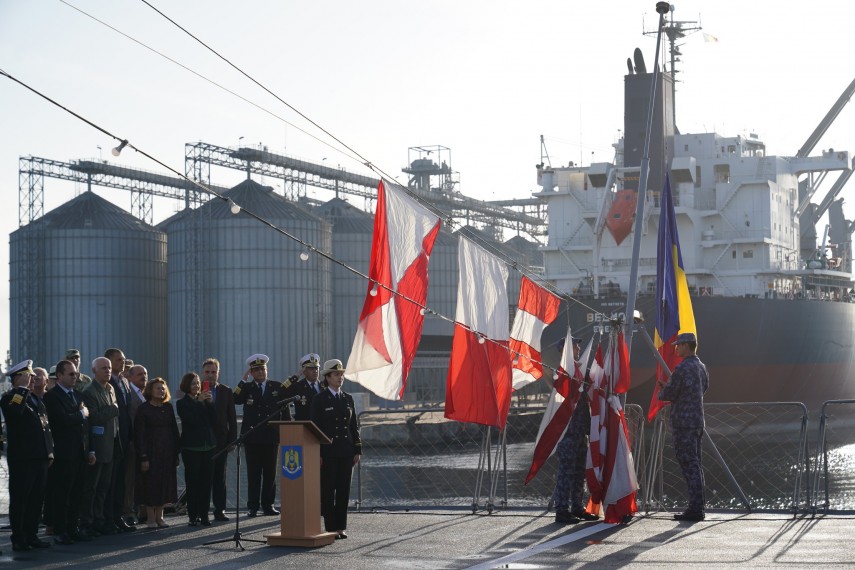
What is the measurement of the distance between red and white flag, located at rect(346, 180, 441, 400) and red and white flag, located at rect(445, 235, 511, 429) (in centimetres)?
50

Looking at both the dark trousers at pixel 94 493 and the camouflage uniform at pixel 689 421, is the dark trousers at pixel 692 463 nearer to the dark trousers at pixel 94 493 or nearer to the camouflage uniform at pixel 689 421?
the camouflage uniform at pixel 689 421

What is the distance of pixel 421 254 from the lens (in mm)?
10133

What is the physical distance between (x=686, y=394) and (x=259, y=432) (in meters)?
4.07

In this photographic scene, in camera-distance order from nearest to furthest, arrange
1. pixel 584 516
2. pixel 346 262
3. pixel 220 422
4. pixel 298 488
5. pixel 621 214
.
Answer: pixel 298 488 < pixel 584 516 < pixel 220 422 < pixel 621 214 < pixel 346 262

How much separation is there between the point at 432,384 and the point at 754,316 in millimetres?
14537

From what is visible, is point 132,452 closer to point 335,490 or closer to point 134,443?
point 134,443

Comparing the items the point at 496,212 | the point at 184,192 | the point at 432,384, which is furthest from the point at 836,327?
the point at 184,192

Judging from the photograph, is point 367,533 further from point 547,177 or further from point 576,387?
point 547,177

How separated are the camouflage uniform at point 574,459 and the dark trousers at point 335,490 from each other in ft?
6.00

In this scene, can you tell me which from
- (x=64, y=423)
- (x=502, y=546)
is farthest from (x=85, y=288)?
(x=502, y=546)

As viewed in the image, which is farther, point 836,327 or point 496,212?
point 496,212

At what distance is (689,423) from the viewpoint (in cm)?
983

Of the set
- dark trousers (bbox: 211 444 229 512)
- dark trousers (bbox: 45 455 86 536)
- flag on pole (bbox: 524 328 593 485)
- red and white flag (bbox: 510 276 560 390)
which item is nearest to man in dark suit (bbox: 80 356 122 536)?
dark trousers (bbox: 45 455 86 536)

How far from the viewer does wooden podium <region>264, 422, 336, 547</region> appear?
29.0 ft
